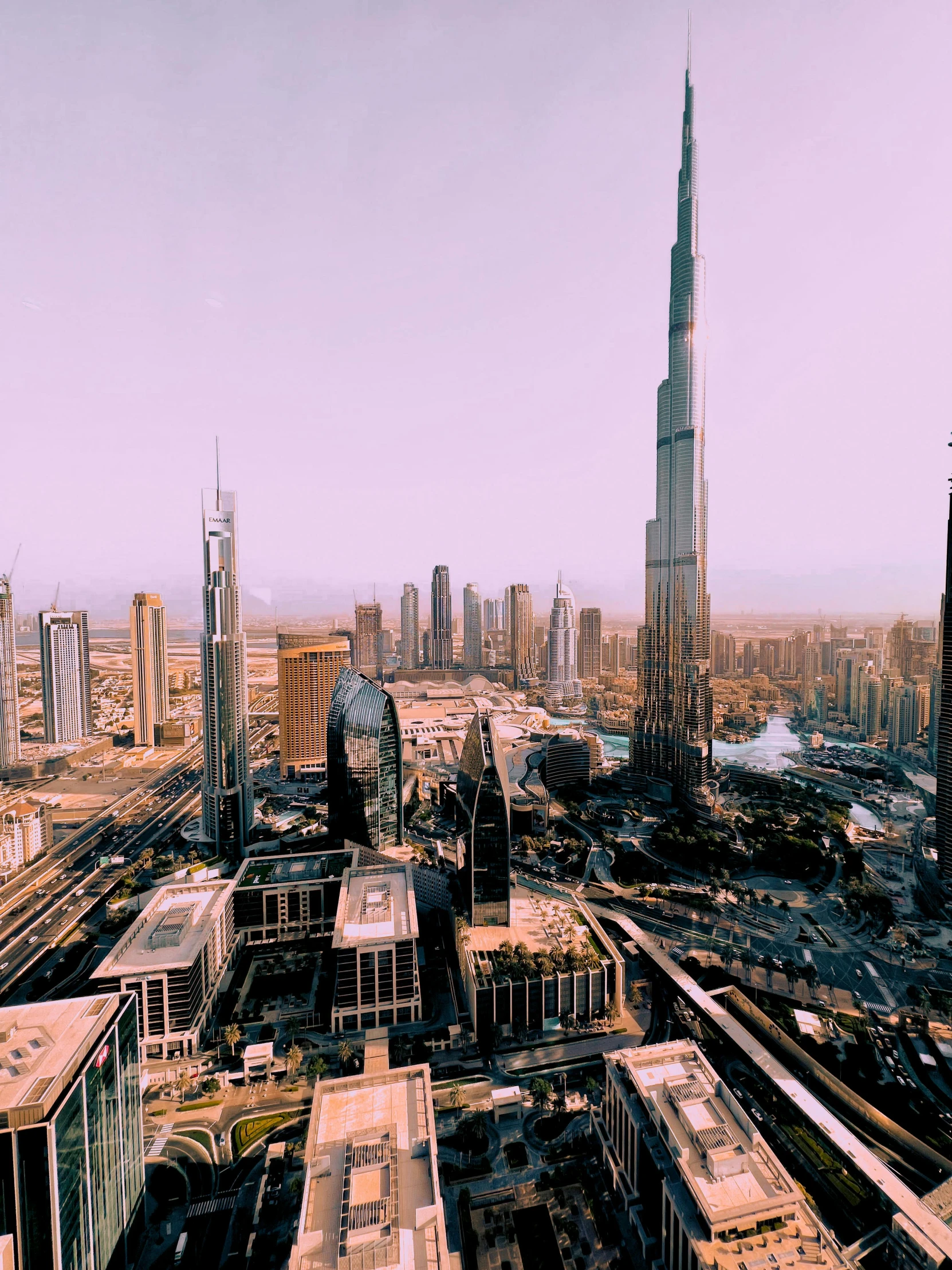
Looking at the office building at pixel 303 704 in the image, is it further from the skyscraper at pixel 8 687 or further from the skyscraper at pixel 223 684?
the skyscraper at pixel 8 687

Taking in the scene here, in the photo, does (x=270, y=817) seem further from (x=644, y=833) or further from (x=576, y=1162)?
(x=576, y=1162)

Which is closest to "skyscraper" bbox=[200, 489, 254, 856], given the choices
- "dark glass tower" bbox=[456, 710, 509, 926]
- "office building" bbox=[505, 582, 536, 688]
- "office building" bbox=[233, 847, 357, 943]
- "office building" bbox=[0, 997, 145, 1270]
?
"office building" bbox=[233, 847, 357, 943]

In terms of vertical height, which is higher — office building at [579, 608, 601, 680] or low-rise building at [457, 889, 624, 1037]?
office building at [579, 608, 601, 680]

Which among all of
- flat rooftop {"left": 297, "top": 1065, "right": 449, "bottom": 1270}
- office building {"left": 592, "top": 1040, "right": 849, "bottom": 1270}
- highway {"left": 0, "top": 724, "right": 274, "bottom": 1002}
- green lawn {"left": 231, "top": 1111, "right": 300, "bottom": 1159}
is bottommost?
green lawn {"left": 231, "top": 1111, "right": 300, "bottom": 1159}

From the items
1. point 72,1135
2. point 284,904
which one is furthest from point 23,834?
point 72,1135

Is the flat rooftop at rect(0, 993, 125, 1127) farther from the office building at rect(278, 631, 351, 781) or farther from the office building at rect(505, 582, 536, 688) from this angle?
the office building at rect(505, 582, 536, 688)

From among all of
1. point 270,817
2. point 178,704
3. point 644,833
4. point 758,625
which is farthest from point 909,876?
point 178,704
